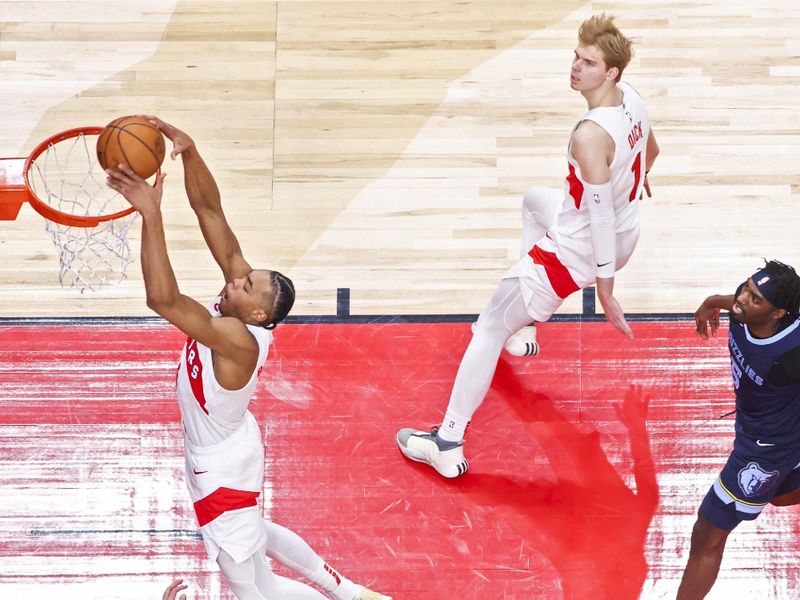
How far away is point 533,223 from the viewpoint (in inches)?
193

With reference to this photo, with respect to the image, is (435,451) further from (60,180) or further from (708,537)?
(60,180)

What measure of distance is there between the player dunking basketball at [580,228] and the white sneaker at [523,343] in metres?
0.43

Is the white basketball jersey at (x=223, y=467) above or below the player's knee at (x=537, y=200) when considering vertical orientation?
below

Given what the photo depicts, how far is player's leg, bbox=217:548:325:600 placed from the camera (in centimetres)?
383

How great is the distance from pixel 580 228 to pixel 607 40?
77 cm

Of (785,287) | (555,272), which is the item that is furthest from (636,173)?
(785,287)

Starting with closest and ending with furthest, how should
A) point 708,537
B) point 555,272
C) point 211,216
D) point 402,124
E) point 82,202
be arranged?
point 211,216 → point 708,537 → point 555,272 → point 82,202 → point 402,124

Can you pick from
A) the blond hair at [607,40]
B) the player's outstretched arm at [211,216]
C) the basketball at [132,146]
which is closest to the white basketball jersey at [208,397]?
the player's outstretched arm at [211,216]

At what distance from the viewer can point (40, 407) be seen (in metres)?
4.81

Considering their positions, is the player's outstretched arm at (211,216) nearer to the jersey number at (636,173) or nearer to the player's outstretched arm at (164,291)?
the player's outstretched arm at (164,291)

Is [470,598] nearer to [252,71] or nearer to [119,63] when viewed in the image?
[252,71]

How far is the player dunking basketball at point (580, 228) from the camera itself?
4.06m

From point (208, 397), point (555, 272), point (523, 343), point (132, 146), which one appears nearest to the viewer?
point (132, 146)

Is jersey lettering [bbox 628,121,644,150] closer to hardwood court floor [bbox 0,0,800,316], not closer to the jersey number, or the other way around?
the jersey number
